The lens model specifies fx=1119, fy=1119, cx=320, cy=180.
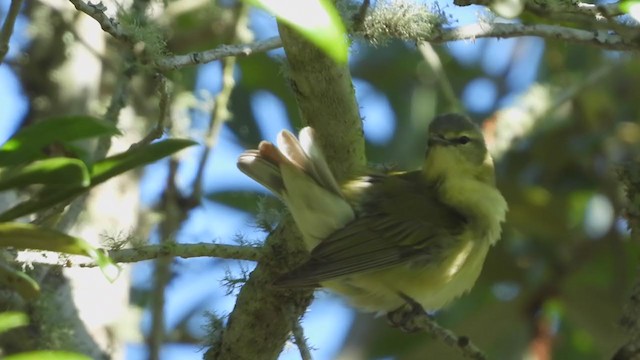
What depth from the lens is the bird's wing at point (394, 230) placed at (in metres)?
3.19

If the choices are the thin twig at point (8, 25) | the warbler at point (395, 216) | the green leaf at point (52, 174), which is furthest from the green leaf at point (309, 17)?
the warbler at point (395, 216)

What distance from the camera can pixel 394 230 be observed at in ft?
11.2

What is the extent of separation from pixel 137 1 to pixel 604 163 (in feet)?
9.41

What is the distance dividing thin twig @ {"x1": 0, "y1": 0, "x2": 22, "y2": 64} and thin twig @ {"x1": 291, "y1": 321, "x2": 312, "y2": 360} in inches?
38.6

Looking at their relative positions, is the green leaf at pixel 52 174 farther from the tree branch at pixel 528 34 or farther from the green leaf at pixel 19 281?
the tree branch at pixel 528 34

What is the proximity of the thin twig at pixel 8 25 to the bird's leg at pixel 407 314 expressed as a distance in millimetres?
1449

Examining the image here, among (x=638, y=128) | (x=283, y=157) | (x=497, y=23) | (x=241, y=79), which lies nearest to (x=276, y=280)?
(x=283, y=157)

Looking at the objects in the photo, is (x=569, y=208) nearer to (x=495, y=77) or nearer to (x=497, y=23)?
(x=495, y=77)

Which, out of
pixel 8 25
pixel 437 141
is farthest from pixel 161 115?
pixel 437 141

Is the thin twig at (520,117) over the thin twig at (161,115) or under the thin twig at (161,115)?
under

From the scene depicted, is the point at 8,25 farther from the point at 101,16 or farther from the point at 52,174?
the point at 52,174

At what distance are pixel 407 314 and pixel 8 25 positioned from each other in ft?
5.22

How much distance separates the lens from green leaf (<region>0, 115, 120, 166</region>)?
1753mm

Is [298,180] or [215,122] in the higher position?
[215,122]
